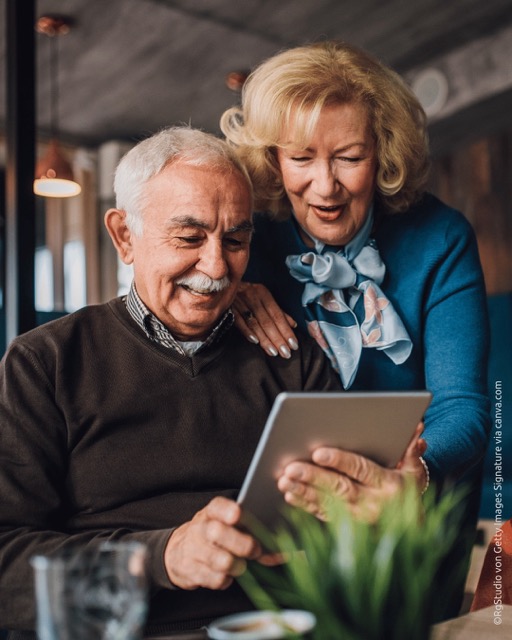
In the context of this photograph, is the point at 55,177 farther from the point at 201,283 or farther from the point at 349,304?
the point at 201,283

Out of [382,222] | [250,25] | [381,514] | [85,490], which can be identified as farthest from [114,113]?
[381,514]

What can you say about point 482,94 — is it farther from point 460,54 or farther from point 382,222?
point 382,222

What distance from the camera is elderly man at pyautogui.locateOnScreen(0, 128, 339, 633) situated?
1.28 meters

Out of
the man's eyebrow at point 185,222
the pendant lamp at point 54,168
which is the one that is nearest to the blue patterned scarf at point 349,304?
the man's eyebrow at point 185,222

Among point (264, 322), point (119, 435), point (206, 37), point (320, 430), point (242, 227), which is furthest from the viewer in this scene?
point (206, 37)

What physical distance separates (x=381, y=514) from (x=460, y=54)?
18.7ft

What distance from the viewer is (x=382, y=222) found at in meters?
1.88

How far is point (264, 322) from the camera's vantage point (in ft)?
5.31

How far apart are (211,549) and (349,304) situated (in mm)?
898

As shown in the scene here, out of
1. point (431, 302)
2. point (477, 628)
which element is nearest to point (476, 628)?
point (477, 628)

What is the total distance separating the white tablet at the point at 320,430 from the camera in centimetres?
92

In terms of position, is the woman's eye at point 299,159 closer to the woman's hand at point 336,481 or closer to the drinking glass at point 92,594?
the woman's hand at point 336,481

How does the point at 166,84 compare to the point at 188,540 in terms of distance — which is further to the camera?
the point at 166,84

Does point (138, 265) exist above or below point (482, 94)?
below
